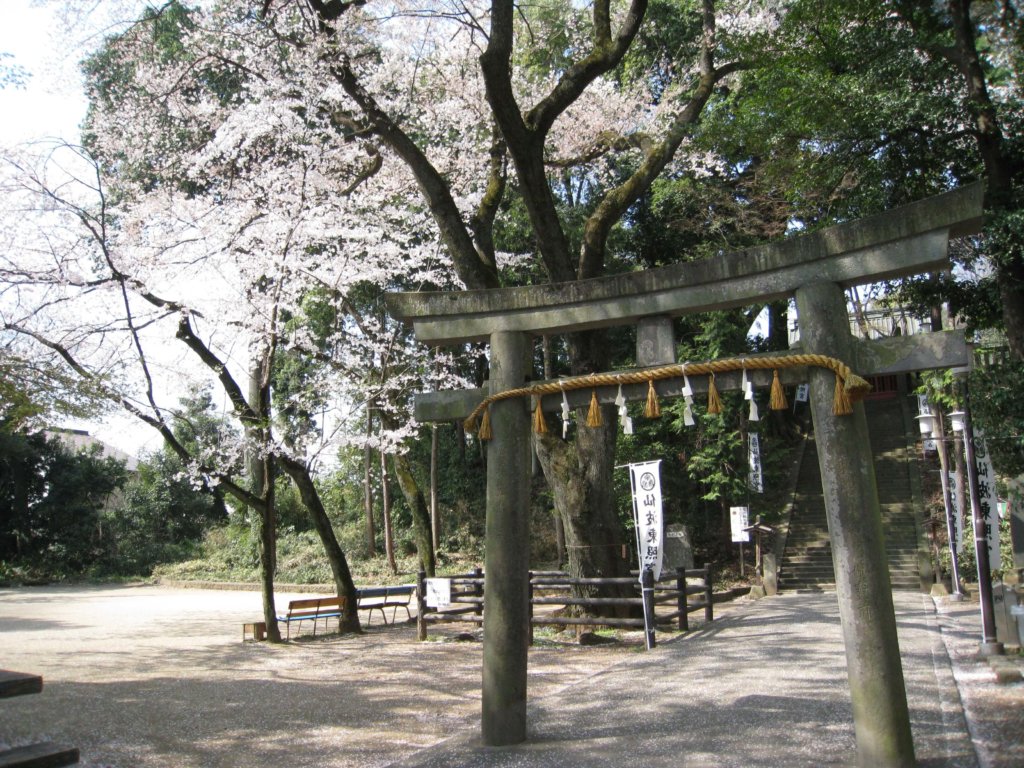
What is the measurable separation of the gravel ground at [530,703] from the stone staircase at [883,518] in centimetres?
548

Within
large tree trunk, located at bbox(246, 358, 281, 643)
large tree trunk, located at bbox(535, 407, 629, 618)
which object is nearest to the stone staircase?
large tree trunk, located at bbox(535, 407, 629, 618)

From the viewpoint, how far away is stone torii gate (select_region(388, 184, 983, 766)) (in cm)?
434

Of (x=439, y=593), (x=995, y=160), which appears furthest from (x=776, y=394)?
(x=439, y=593)

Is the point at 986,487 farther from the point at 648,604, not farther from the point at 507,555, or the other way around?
the point at 507,555

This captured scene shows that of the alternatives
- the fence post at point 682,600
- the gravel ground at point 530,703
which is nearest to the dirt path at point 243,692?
the gravel ground at point 530,703

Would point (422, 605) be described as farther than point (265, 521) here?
Yes

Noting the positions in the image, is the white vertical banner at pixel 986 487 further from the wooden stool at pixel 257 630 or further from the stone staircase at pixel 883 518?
the wooden stool at pixel 257 630

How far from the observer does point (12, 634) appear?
13172mm

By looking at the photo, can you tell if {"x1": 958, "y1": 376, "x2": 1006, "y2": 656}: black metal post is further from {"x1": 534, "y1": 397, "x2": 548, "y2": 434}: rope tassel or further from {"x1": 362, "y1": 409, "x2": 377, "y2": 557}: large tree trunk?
{"x1": 362, "y1": 409, "x2": 377, "y2": 557}: large tree trunk

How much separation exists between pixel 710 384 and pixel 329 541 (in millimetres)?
9239

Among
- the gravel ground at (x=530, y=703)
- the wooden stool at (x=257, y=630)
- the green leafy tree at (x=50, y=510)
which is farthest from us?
the green leafy tree at (x=50, y=510)

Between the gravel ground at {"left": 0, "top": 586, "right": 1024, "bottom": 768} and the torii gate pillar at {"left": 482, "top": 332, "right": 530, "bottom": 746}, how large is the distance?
269 mm

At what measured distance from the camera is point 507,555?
17.6 feet

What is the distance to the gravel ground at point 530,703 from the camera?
522 cm
